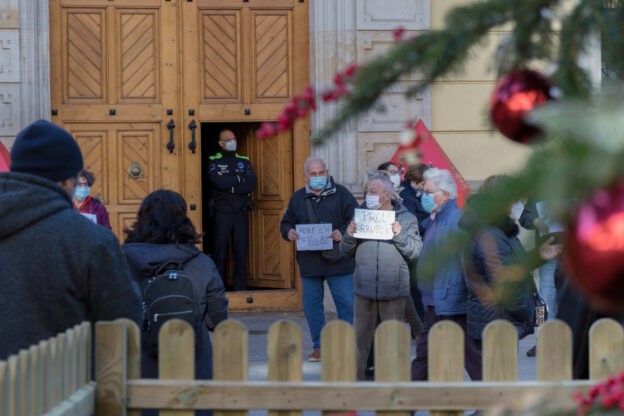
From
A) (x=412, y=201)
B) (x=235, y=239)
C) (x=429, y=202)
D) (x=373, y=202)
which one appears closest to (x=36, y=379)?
Answer: (x=429, y=202)

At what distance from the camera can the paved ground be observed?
307 inches

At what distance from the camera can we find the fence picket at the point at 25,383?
2549 mm

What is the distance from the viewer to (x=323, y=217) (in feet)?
29.2

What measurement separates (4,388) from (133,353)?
0.91m

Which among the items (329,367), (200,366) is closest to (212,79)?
(200,366)

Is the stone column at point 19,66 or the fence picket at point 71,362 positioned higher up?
the stone column at point 19,66

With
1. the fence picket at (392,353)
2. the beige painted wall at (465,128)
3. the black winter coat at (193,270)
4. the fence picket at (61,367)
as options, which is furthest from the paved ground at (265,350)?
the fence picket at (61,367)

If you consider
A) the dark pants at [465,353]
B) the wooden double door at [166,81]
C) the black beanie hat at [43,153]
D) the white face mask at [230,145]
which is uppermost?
the wooden double door at [166,81]

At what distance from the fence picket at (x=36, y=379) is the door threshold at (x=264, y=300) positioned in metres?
8.18

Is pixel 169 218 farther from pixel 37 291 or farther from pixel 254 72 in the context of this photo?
pixel 254 72

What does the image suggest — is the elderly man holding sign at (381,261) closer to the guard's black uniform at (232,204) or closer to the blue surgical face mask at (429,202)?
the blue surgical face mask at (429,202)

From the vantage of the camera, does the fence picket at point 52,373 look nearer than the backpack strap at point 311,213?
Yes

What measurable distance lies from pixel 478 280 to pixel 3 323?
148 inches

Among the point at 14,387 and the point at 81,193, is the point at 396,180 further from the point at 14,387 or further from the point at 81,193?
the point at 14,387
